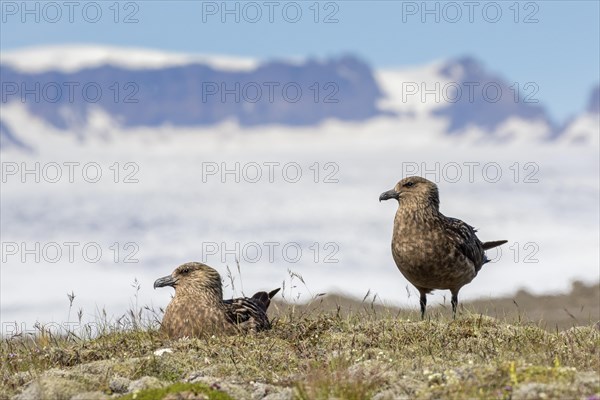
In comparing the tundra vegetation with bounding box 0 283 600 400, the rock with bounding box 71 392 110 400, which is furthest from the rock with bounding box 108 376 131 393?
the rock with bounding box 71 392 110 400

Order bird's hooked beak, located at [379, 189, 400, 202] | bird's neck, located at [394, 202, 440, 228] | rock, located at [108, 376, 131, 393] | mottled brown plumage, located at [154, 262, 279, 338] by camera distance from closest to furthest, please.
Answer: rock, located at [108, 376, 131, 393] → mottled brown plumage, located at [154, 262, 279, 338] → bird's neck, located at [394, 202, 440, 228] → bird's hooked beak, located at [379, 189, 400, 202]

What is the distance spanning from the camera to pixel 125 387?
9.18 m

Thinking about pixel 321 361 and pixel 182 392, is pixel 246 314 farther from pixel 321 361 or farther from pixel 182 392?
pixel 182 392

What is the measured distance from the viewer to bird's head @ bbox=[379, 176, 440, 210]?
13.9 metres

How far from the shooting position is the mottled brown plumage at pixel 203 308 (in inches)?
469

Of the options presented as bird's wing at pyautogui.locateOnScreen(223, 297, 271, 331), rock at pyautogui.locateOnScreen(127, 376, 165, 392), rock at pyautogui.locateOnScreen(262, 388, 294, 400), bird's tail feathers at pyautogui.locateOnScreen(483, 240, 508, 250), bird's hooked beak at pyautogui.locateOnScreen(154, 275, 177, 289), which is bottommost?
rock at pyautogui.locateOnScreen(262, 388, 294, 400)

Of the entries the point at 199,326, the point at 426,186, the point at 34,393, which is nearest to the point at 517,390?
the point at 34,393

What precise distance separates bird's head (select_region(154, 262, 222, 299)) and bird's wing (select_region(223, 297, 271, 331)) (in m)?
0.26

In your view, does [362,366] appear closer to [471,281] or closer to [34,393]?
[34,393]

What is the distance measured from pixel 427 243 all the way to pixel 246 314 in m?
2.82

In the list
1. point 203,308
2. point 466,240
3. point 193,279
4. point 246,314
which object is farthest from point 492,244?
point 203,308

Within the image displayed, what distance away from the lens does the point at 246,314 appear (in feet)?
40.2

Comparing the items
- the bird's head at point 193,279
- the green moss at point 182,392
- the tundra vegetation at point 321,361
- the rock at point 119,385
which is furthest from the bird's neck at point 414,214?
the green moss at point 182,392

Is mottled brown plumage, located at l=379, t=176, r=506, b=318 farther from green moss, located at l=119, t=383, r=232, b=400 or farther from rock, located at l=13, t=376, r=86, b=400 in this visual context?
green moss, located at l=119, t=383, r=232, b=400
